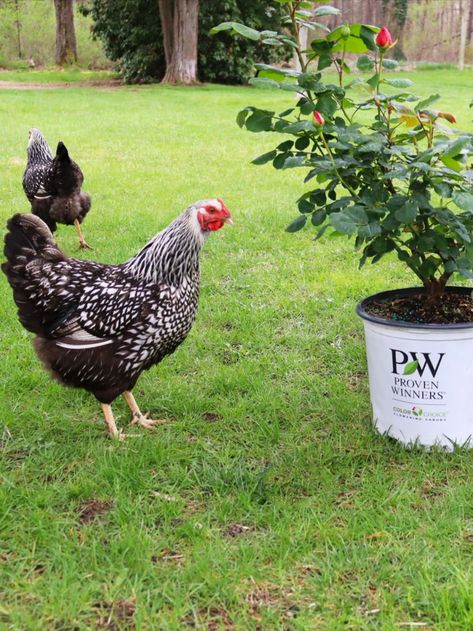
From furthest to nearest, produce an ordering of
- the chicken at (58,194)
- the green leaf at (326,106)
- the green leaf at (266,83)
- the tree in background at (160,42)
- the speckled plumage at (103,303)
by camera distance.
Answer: the tree in background at (160,42), the chicken at (58,194), the speckled plumage at (103,303), the green leaf at (326,106), the green leaf at (266,83)

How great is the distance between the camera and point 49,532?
248 cm

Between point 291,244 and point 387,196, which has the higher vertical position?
point 387,196

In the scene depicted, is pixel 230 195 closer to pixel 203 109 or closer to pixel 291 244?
pixel 291 244

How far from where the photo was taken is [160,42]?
23547mm

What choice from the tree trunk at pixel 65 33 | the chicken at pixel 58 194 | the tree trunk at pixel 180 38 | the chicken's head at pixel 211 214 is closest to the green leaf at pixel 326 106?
the chicken's head at pixel 211 214

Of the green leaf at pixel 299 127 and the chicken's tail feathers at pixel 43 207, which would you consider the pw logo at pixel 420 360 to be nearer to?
the green leaf at pixel 299 127

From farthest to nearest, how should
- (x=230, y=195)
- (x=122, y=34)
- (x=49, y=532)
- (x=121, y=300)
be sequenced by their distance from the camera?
(x=122, y=34) < (x=230, y=195) < (x=121, y=300) < (x=49, y=532)

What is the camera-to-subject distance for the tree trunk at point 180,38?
2099cm

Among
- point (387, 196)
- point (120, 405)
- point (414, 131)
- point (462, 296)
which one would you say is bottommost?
point (120, 405)

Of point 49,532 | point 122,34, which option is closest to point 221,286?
point 49,532

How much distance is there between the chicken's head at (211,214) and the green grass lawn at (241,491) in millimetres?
896

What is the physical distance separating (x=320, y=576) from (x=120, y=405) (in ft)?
5.55

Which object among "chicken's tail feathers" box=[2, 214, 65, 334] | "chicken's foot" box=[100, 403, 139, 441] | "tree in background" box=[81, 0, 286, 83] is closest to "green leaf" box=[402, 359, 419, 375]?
"chicken's foot" box=[100, 403, 139, 441]

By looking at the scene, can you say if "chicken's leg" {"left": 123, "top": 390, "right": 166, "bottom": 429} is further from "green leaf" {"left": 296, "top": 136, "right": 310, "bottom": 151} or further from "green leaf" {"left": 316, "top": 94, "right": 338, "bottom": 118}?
"green leaf" {"left": 316, "top": 94, "right": 338, "bottom": 118}
